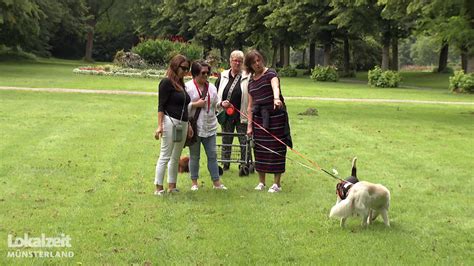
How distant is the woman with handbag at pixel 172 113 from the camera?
6836 millimetres

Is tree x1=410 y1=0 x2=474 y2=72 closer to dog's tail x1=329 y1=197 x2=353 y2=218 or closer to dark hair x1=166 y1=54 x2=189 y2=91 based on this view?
dark hair x1=166 y1=54 x2=189 y2=91

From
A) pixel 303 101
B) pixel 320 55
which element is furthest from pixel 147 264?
pixel 320 55

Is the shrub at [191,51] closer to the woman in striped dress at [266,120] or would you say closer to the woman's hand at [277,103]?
the woman in striped dress at [266,120]

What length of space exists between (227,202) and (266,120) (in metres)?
1.14

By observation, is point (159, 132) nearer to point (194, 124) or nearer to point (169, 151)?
point (169, 151)

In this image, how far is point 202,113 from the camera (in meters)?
7.33

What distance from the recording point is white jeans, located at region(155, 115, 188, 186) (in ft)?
22.8

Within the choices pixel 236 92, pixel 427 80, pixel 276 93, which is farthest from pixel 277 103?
pixel 427 80

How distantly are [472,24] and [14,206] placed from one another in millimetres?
14561

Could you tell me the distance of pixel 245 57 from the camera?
7.18m

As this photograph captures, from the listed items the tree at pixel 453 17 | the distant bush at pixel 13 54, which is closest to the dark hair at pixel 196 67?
the tree at pixel 453 17

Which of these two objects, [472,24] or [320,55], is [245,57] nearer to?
[472,24]

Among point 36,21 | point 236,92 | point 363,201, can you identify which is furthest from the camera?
point 36,21

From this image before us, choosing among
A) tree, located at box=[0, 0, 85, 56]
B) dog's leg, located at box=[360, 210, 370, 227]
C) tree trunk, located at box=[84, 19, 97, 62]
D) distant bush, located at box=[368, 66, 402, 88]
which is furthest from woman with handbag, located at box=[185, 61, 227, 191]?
tree trunk, located at box=[84, 19, 97, 62]
